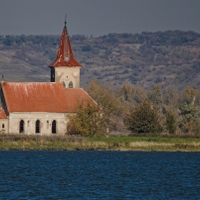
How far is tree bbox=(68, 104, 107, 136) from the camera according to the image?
76250 mm

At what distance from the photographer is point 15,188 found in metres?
43.7

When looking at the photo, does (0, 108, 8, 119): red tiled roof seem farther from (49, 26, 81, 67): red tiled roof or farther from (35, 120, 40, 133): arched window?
(49, 26, 81, 67): red tiled roof

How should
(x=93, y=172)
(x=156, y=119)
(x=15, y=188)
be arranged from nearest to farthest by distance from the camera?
(x=15, y=188)
(x=93, y=172)
(x=156, y=119)

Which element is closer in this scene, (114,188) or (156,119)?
(114,188)

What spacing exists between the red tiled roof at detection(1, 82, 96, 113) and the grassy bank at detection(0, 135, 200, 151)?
12.8 meters

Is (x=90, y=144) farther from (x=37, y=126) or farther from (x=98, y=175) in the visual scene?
(x=37, y=126)

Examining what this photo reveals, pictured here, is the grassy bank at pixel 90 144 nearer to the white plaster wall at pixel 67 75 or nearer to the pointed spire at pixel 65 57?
the white plaster wall at pixel 67 75

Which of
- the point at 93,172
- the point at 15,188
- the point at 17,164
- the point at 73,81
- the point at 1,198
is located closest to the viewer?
the point at 1,198

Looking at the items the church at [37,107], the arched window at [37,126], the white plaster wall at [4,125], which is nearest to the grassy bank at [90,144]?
the white plaster wall at [4,125]

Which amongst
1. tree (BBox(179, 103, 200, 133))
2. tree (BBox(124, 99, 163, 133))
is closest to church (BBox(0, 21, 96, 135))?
→ tree (BBox(124, 99, 163, 133))

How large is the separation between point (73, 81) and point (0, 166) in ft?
121

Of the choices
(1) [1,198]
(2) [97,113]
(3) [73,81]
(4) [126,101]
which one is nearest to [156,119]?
(2) [97,113]

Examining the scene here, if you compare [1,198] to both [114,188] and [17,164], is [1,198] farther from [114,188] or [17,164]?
[17,164]

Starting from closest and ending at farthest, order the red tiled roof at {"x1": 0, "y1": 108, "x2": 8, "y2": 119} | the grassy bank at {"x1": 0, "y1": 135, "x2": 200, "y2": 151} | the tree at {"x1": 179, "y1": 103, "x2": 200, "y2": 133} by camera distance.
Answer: the grassy bank at {"x1": 0, "y1": 135, "x2": 200, "y2": 151} < the red tiled roof at {"x1": 0, "y1": 108, "x2": 8, "y2": 119} < the tree at {"x1": 179, "y1": 103, "x2": 200, "y2": 133}
